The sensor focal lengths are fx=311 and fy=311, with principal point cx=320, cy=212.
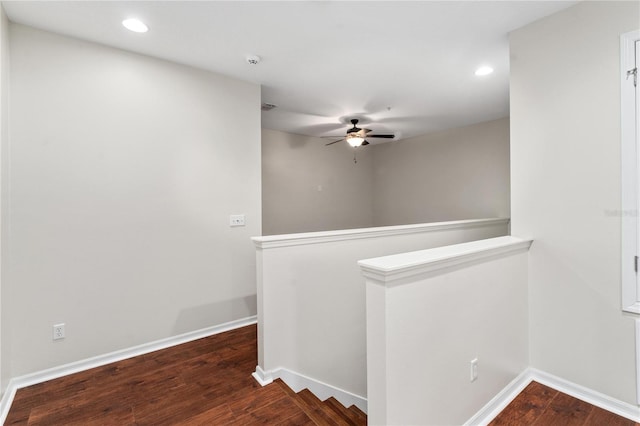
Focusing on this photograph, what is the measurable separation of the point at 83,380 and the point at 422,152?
587cm

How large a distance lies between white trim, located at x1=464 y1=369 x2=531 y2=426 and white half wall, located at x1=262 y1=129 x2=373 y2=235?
13.9ft

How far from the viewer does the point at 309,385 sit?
250 centimetres

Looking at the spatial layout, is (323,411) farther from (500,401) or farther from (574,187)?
(574,187)

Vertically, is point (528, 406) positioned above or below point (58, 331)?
below

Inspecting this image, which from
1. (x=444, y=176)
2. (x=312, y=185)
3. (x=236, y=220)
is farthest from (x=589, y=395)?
(x=312, y=185)

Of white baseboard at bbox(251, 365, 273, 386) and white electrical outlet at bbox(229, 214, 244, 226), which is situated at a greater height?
white electrical outlet at bbox(229, 214, 244, 226)

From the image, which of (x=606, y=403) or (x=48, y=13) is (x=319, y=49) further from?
(x=606, y=403)

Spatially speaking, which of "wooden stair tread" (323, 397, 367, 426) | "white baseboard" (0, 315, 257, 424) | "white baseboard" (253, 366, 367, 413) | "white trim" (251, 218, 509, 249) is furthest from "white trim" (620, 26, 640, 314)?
"white baseboard" (0, 315, 257, 424)

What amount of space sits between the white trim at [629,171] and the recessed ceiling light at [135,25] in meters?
3.12

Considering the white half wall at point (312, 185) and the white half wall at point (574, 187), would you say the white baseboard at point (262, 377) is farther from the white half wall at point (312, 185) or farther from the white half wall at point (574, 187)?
the white half wall at point (312, 185)

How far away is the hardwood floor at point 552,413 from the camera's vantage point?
182cm

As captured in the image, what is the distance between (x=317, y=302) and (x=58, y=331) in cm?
198

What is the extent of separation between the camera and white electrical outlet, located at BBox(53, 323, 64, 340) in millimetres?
2340

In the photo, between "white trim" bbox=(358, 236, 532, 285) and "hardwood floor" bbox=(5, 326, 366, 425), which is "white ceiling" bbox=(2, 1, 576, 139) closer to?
"white trim" bbox=(358, 236, 532, 285)
